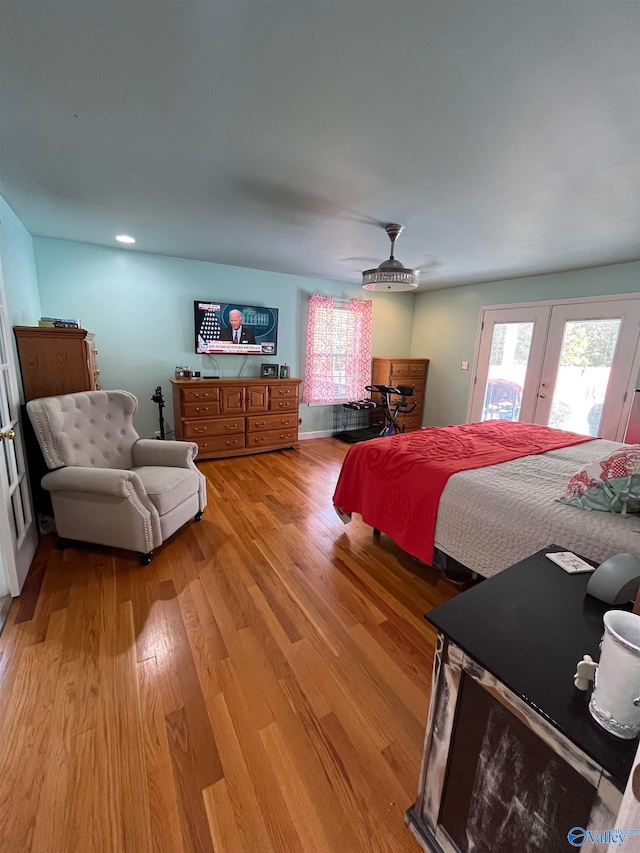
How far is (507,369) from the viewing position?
4.72 m

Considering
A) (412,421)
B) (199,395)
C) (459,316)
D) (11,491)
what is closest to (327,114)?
(11,491)

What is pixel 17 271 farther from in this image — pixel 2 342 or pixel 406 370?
pixel 406 370

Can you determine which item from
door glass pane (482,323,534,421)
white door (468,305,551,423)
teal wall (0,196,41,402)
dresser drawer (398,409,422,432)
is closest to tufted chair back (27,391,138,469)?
teal wall (0,196,41,402)

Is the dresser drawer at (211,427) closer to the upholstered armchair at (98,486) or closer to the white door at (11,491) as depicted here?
the upholstered armchair at (98,486)

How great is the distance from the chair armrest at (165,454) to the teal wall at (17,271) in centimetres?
102

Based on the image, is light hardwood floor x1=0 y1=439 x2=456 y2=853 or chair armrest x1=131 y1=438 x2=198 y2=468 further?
chair armrest x1=131 y1=438 x2=198 y2=468

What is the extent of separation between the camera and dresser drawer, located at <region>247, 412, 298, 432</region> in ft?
14.5

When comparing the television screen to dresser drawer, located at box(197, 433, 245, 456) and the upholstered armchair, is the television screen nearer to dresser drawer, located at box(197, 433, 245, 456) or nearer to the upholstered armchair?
dresser drawer, located at box(197, 433, 245, 456)

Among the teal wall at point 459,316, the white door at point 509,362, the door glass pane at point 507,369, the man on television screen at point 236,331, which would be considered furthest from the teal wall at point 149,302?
the door glass pane at point 507,369

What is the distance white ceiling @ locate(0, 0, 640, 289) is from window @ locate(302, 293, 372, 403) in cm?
223

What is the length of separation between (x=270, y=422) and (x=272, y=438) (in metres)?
0.23

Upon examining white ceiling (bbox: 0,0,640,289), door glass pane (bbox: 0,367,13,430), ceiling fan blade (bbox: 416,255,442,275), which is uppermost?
ceiling fan blade (bbox: 416,255,442,275)

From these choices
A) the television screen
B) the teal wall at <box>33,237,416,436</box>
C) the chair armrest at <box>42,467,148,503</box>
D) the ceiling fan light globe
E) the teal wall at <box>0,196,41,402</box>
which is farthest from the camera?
the television screen

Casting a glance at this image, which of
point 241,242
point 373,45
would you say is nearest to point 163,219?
point 241,242
